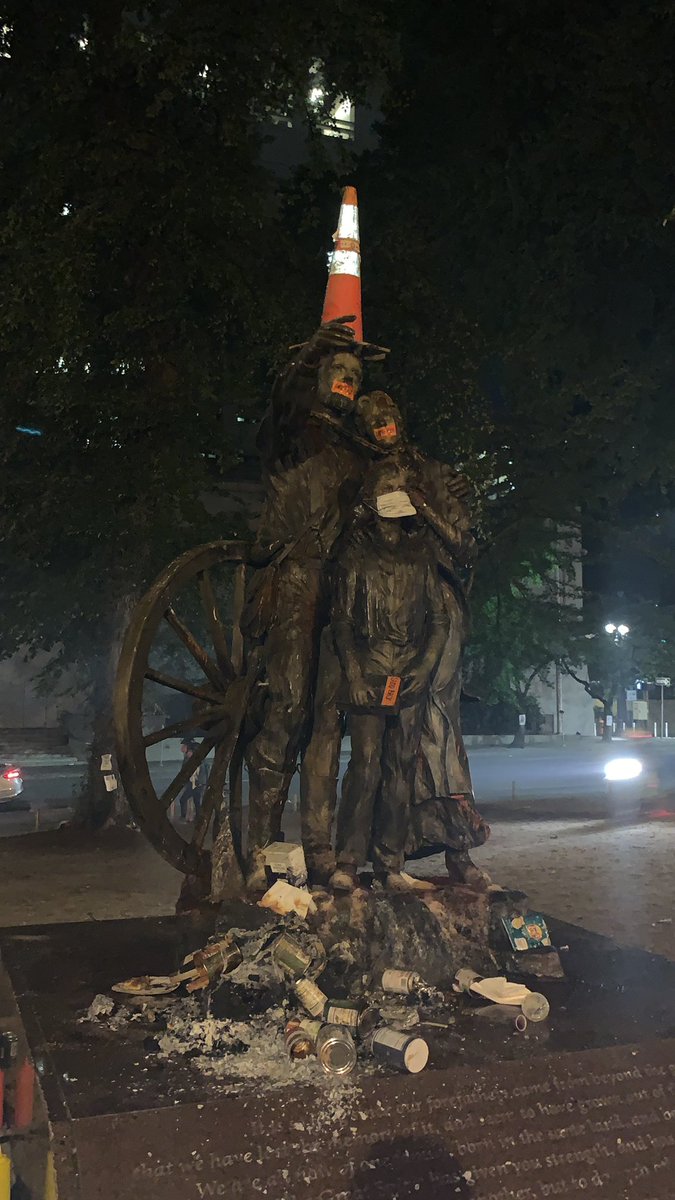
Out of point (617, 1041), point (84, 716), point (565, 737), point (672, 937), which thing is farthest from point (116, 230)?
point (565, 737)

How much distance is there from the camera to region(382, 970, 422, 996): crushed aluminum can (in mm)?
4734

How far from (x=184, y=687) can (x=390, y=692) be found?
105cm

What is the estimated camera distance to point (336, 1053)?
3826 millimetres

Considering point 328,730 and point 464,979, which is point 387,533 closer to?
point 328,730

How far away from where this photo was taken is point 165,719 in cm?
3012

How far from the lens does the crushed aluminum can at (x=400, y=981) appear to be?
4.73 meters

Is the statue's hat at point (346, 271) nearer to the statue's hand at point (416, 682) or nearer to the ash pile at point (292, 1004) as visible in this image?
the statue's hand at point (416, 682)

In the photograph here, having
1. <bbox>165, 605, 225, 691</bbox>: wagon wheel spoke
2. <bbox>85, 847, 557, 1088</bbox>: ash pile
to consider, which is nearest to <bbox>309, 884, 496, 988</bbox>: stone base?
<bbox>85, 847, 557, 1088</bbox>: ash pile

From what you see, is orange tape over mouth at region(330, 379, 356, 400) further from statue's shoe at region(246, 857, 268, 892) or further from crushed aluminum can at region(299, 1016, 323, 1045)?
crushed aluminum can at region(299, 1016, 323, 1045)

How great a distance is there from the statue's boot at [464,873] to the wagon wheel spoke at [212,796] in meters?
1.24

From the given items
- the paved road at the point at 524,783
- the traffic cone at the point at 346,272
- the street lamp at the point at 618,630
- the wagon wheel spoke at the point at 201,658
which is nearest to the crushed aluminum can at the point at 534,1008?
the wagon wheel spoke at the point at 201,658

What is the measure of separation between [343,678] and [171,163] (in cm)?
750

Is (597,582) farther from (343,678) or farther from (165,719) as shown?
(343,678)

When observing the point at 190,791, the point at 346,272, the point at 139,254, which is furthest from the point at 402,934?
the point at 190,791
